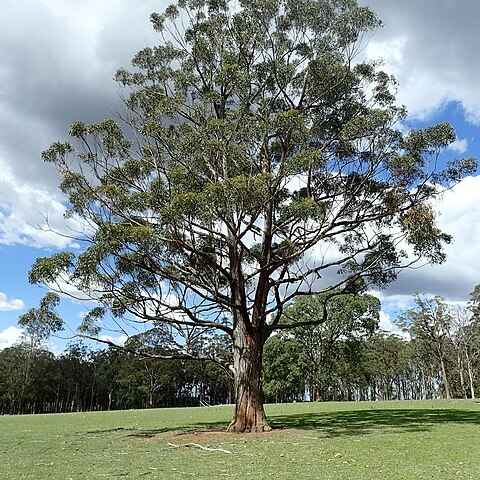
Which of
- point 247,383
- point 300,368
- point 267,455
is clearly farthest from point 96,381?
point 267,455

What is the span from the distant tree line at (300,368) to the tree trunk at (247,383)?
9.51 metres

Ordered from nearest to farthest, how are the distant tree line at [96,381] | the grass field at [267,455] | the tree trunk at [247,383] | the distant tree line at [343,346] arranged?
the grass field at [267,455]
the tree trunk at [247,383]
the distant tree line at [343,346]
the distant tree line at [96,381]

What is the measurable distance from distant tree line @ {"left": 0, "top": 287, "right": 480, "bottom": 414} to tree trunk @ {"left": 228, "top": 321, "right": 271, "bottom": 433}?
9.51 metres

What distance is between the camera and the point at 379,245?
54.3 ft

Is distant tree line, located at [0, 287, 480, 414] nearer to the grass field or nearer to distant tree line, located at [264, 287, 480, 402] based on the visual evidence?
distant tree line, located at [264, 287, 480, 402]

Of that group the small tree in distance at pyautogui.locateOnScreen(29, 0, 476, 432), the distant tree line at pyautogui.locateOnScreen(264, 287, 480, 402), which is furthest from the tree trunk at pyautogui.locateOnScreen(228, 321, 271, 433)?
the distant tree line at pyautogui.locateOnScreen(264, 287, 480, 402)

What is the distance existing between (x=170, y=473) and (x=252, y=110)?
11.2 metres

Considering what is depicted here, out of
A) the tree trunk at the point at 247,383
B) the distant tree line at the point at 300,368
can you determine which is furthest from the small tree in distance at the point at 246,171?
the distant tree line at the point at 300,368

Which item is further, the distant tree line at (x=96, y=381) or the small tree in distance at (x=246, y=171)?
the distant tree line at (x=96, y=381)

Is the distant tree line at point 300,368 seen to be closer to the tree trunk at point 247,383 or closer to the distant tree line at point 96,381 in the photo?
the distant tree line at point 96,381

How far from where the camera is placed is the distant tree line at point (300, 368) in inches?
1602

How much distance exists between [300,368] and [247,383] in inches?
1133

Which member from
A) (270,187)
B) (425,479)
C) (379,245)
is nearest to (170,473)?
(425,479)

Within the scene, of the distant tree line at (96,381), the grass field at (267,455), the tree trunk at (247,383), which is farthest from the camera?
the distant tree line at (96,381)
